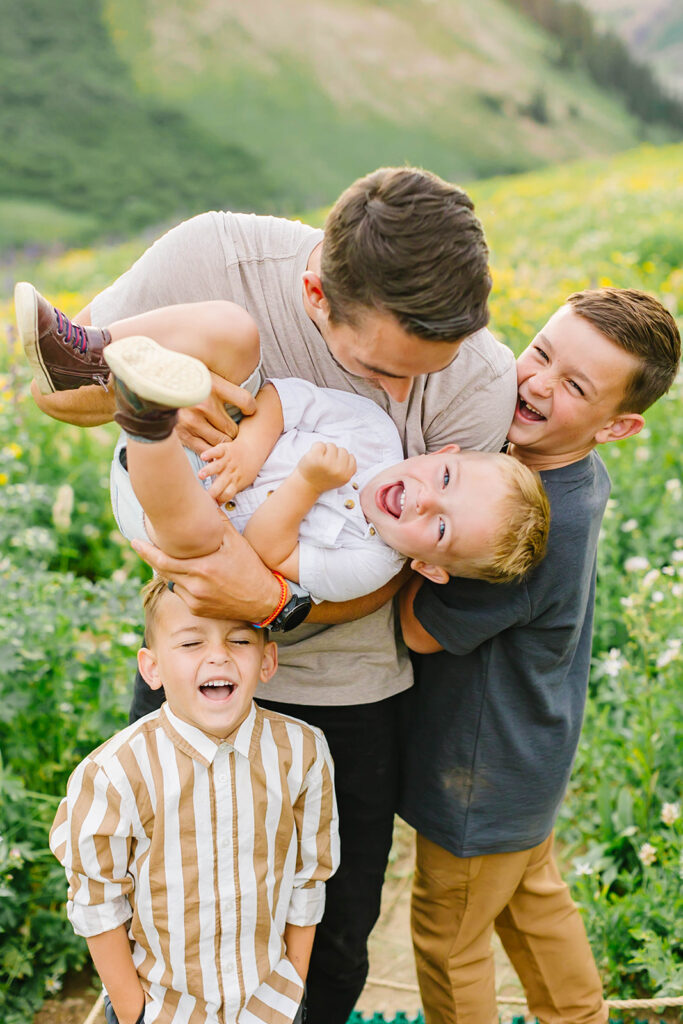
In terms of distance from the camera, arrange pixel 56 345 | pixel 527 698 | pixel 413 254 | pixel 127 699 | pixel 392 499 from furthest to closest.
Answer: pixel 127 699
pixel 527 698
pixel 392 499
pixel 56 345
pixel 413 254

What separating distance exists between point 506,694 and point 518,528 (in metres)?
0.48

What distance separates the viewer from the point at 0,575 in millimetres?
2947

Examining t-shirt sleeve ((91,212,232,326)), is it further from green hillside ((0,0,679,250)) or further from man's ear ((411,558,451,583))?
green hillside ((0,0,679,250))

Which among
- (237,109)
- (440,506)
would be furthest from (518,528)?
(237,109)

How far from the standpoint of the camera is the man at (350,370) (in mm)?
1526

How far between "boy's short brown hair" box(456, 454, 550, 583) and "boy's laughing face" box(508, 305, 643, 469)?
0.16 metres

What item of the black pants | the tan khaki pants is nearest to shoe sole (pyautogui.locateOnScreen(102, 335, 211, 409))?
the black pants

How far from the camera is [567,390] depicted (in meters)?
1.99

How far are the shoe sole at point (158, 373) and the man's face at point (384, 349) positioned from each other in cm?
33

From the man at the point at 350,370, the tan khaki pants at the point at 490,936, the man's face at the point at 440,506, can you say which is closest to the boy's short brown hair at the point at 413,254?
the man at the point at 350,370

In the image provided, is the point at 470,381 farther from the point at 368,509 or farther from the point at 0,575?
the point at 0,575

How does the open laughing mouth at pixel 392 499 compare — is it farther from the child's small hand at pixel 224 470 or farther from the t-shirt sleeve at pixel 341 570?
the child's small hand at pixel 224 470

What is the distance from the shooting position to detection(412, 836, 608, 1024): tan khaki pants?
226cm

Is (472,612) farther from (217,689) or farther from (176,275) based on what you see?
(176,275)
